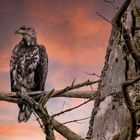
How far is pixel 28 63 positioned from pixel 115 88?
6.79m

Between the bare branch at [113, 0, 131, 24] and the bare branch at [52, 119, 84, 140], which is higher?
the bare branch at [113, 0, 131, 24]

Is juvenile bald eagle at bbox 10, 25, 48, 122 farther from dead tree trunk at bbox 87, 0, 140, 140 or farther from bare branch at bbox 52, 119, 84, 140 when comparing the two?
dead tree trunk at bbox 87, 0, 140, 140

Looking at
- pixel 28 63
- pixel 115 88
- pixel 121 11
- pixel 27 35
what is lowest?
pixel 115 88

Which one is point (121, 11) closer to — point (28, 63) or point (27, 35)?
point (28, 63)

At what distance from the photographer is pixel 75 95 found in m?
7.86

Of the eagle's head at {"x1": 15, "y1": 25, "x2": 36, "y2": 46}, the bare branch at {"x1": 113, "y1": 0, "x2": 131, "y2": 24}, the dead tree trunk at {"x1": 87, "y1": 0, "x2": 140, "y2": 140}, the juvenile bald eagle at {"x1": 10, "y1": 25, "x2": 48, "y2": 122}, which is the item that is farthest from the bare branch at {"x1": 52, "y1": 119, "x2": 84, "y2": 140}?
the eagle's head at {"x1": 15, "y1": 25, "x2": 36, "y2": 46}

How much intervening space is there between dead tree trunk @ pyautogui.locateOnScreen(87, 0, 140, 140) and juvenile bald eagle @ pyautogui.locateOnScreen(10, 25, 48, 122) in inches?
242

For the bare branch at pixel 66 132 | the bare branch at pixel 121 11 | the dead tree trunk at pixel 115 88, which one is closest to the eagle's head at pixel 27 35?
the dead tree trunk at pixel 115 88

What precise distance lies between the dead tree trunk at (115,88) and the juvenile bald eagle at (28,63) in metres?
6.14

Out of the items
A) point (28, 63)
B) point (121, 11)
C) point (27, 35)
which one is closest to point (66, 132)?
point (121, 11)

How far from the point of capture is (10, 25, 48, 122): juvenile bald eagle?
12.0 metres

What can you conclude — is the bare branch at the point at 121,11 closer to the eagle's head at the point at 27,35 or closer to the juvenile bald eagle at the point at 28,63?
the juvenile bald eagle at the point at 28,63

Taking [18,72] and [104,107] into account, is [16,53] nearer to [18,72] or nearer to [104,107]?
[18,72]

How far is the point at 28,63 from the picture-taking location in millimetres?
12133
